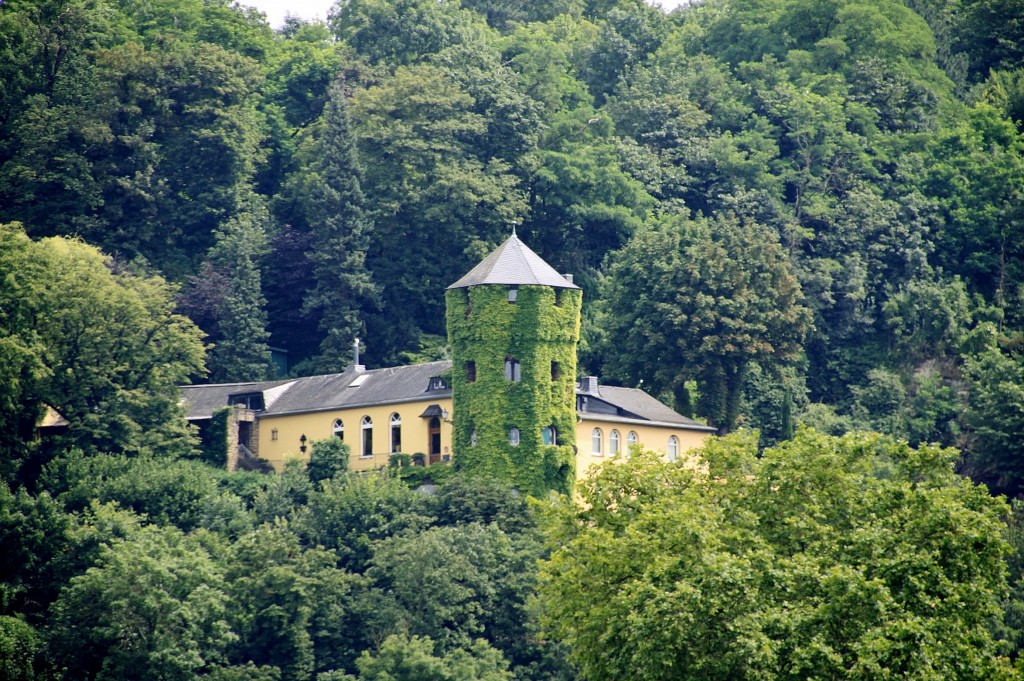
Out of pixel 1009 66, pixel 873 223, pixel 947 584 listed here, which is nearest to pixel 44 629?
pixel 947 584

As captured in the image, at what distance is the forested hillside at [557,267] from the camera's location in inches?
2345

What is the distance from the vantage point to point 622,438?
87250 mm

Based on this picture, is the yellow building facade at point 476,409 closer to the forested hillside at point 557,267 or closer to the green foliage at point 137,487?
the forested hillside at point 557,267

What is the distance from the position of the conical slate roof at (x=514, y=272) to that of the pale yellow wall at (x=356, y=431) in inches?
185

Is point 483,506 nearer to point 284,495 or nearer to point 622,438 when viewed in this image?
point 284,495

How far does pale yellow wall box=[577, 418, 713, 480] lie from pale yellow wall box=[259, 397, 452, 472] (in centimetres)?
487

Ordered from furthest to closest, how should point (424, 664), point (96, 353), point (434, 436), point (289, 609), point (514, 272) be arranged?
point (434, 436) → point (96, 353) → point (514, 272) → point (289, 609) → point (424, 664)

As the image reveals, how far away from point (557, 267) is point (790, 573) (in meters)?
49.0

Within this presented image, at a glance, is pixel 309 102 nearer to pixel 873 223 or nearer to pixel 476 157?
pixel 476 157

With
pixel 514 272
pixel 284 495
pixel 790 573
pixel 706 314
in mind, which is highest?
pixel 514 272

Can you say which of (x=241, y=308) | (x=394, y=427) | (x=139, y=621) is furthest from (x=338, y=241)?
(x=139, y=621)

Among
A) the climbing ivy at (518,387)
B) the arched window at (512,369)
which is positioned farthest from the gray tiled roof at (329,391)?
the arched window at (512,369)

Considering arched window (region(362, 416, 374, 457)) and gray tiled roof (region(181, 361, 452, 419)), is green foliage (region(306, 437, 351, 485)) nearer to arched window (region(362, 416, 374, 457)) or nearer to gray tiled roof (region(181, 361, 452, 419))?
arched window (region(362, 416, 374, 457))

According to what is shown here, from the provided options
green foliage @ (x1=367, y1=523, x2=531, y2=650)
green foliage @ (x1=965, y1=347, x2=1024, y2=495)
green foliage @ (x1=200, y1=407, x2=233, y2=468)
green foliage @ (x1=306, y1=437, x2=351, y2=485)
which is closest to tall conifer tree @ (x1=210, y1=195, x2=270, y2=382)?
green foliage @ (x1=200, y1=407, x2=233, y2=468)
